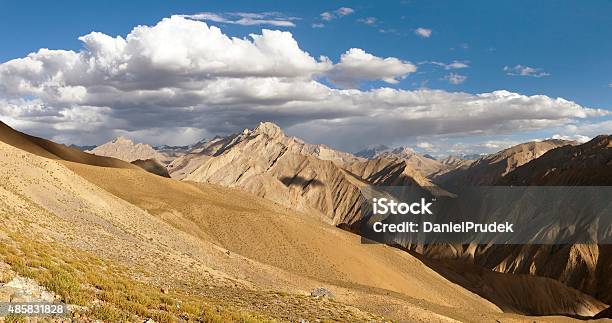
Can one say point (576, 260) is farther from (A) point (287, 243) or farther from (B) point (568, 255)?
(A) point (287, 243)

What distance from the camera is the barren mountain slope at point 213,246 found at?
88.8ft

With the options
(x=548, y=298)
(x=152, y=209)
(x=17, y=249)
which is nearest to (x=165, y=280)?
(x=17, y=249)

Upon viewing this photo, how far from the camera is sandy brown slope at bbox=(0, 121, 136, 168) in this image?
3145 inches

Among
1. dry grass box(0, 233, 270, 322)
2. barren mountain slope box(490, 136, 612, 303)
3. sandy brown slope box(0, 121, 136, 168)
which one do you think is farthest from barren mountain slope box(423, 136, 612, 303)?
dry grass box(0, 233, 270, 322)

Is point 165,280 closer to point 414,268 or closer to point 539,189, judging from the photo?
point 414,268

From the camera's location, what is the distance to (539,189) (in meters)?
194

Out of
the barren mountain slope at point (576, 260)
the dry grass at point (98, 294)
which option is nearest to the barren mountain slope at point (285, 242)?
the dry grass at point (98, 294)

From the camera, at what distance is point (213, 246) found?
147 feet

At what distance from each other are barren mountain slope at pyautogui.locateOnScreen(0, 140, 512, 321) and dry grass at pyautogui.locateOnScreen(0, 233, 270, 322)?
13.5 feet

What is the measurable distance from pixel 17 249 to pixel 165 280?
8.56 m

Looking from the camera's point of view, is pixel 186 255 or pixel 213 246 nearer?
pixel 186 255

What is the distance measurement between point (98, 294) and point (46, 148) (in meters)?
90.2

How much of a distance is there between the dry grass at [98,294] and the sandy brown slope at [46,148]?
68.1m

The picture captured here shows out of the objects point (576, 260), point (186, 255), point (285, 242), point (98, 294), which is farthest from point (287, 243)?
point (576, 260)
